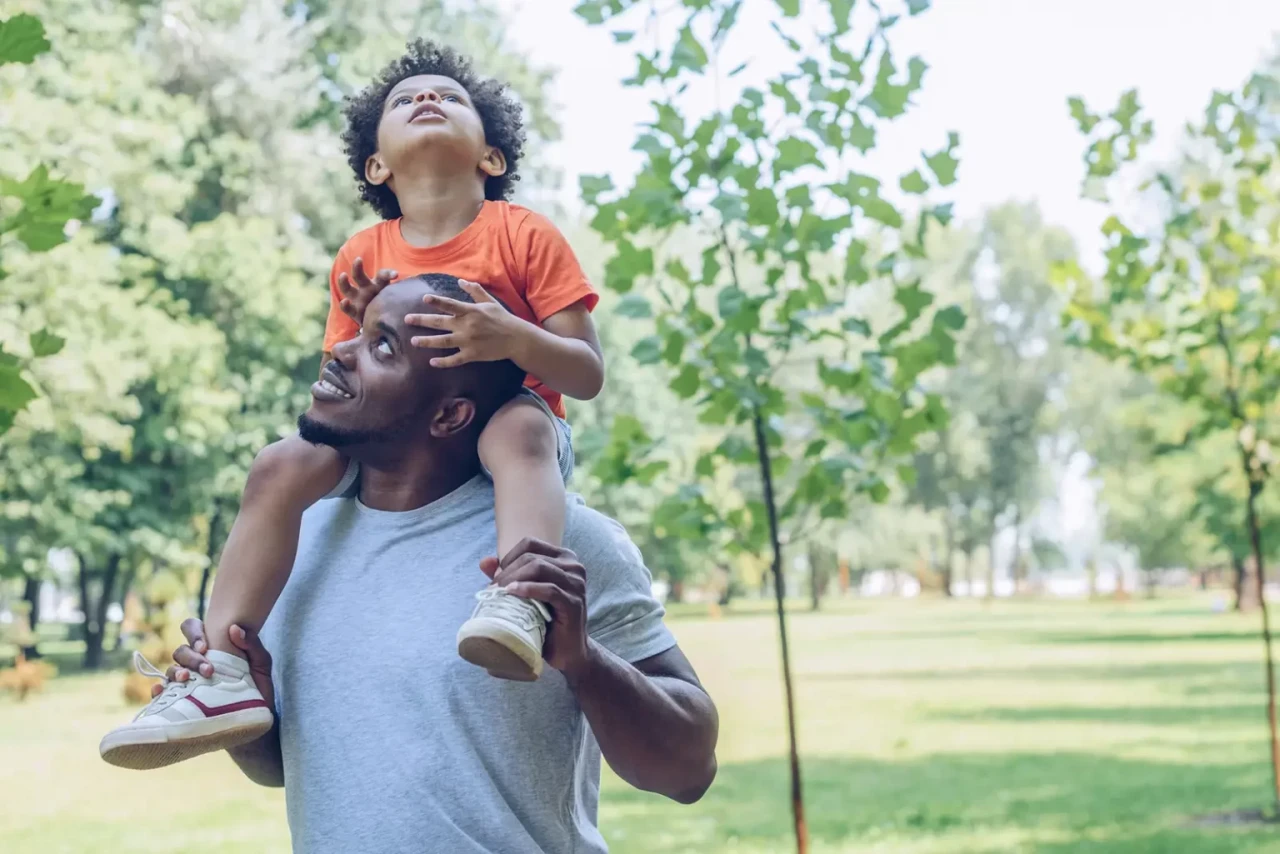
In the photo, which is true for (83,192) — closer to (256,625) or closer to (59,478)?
(256,625)

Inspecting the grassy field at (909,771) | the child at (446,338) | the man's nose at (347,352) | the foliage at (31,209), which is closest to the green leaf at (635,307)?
the foliage at (31,209)

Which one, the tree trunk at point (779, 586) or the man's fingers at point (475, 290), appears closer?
the man's fingers at point (475, 290)

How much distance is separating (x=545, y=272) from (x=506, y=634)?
2.31ft

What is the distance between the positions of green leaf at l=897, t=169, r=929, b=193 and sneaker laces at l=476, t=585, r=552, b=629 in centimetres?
348

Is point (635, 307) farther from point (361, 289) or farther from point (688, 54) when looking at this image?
point (361, 289)

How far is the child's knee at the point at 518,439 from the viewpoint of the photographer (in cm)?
182

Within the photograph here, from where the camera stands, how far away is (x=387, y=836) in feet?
5.45

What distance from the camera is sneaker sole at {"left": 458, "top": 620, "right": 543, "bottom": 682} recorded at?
4.92ft

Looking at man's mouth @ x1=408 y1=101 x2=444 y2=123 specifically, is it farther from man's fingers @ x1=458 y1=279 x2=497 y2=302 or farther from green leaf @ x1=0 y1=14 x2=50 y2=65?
green leaf @ x1=0 y1=14 x2=50 y2=65

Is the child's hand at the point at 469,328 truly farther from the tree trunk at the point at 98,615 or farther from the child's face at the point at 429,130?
the tree trunk at the point at 98,615

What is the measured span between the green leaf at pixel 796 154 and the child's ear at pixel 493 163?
2.69 m

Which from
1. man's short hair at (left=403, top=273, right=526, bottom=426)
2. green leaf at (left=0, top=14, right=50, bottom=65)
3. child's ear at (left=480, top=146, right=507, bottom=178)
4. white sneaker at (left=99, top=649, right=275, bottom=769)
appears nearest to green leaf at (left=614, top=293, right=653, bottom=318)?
green leaf at (left=0, top=14, right=50, bottom=65)

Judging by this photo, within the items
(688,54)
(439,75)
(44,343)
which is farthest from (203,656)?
(688,54)

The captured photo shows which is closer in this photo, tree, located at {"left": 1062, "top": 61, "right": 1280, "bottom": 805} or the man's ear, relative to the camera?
the man's ear
